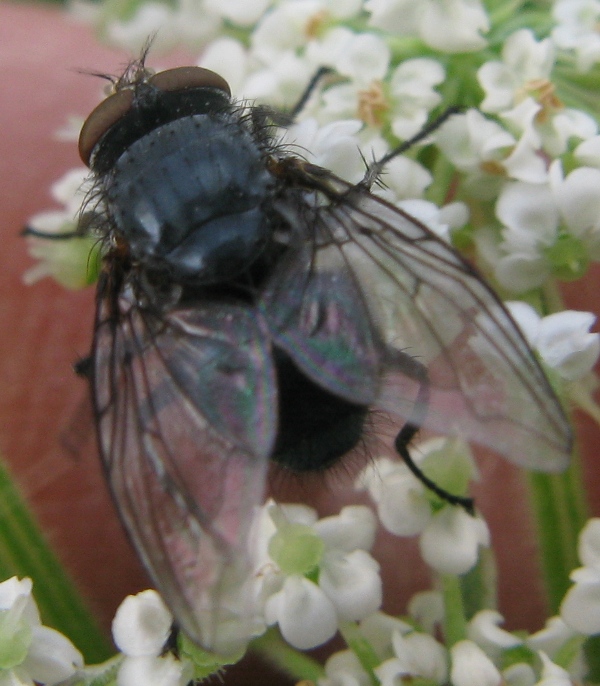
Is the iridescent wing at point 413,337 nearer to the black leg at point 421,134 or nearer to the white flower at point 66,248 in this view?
the black leg at point 421,134

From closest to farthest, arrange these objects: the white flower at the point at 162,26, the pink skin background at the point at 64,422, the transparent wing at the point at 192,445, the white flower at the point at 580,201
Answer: the transparent wing at the point at 192,445 → the white flower at the point at 580,201 → the pink skin background at the point at 64,422 → the white flower at the point at 162,26

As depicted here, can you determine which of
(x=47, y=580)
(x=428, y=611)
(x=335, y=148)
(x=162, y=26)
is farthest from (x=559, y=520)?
(x=162, y=26)

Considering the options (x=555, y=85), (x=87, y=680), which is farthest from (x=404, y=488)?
(x=555, y=85)

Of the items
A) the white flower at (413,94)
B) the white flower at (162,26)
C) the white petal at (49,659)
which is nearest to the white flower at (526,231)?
the white flower at (413,94)

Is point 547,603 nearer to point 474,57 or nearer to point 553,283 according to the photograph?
point 553,283

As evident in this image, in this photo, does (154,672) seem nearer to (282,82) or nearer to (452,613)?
(452,613)

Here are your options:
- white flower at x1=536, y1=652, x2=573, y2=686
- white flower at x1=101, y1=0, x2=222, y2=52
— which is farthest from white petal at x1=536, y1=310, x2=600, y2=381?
white flower at x1=101, y1=0, x2=222, y2=52
